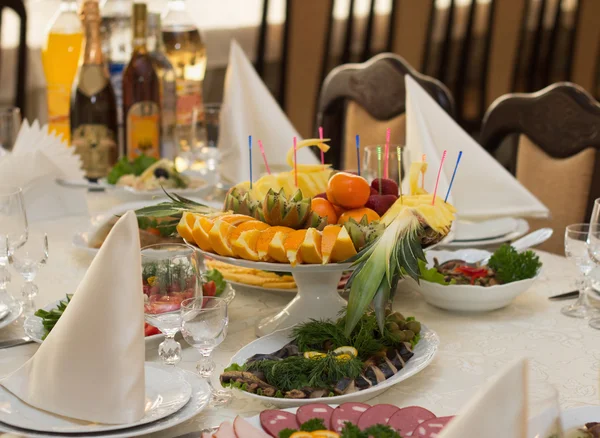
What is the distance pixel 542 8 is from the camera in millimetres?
4266

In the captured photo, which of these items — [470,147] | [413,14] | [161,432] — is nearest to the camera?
[161,432]

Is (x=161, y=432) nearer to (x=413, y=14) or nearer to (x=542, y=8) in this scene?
(x=413, y=14)

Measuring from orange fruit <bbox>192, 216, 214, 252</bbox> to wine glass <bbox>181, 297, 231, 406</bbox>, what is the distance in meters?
0.15

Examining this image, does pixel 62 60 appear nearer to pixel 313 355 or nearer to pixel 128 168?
pixel 128 168

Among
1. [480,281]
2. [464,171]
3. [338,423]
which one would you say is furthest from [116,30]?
[338,423]

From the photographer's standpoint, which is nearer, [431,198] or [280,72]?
[431,198]

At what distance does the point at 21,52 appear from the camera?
2754mm

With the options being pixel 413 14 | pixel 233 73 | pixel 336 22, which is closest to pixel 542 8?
pixel 413 14

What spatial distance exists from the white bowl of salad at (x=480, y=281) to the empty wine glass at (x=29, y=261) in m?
0.56

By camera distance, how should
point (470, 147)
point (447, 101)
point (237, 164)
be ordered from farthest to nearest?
1. point (447, 101)
2. point (237, 164)
3. point (470, 147)

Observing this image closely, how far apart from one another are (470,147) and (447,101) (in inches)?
18.1

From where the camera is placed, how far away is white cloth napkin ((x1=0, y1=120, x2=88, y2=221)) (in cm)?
173

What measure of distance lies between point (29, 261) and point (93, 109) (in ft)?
3.01

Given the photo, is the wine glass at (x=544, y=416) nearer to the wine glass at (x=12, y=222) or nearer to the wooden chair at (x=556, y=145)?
the wine glass at (x=12, y=222)
